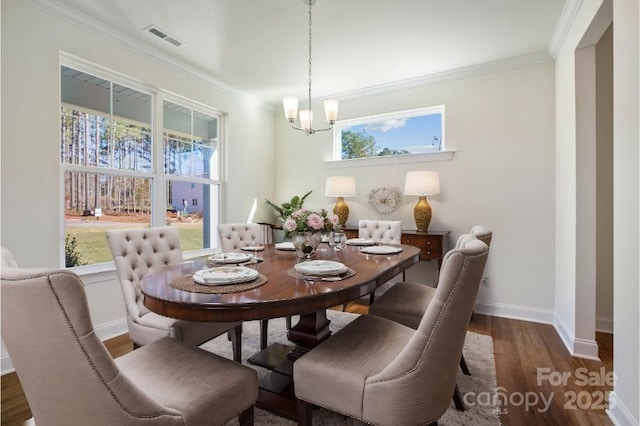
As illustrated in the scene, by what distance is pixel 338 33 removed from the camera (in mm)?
2830

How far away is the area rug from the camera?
5.51 ft

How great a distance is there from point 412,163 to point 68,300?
145 inches

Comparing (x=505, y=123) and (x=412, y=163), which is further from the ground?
(x=505, y=123)

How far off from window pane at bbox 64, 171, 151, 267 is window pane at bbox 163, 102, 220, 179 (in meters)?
0.45

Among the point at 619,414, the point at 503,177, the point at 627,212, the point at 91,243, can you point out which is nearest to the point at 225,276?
the point at 627,212

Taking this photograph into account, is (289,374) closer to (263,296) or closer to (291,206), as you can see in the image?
(263,296)

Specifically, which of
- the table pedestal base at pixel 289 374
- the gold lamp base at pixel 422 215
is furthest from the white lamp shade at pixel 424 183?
the table pedestal base at pixel 289 374

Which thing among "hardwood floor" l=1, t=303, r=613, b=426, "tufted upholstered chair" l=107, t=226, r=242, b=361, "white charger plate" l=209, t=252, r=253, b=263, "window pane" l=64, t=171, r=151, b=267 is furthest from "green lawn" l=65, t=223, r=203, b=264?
"white charger plate" l=209, t=252, r=253, b=263

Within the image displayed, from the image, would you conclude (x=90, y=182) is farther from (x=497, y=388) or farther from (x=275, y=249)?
(x=497, y=388)

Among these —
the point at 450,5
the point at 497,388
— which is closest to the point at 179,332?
the point at 497,388

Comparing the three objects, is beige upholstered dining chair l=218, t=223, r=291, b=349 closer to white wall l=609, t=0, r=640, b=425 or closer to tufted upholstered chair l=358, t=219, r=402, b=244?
tufted upholstered chair l=358, t=219, r=402, b=244

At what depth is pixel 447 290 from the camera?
A: 1066mm

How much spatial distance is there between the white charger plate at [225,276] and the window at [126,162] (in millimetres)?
2064

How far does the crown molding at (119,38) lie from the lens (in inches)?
96.4
